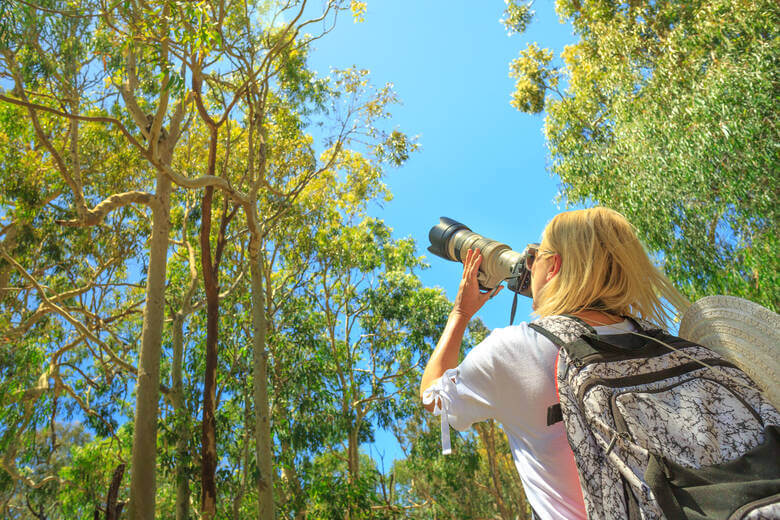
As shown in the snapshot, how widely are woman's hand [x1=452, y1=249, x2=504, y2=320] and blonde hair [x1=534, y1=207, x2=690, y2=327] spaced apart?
0.27m

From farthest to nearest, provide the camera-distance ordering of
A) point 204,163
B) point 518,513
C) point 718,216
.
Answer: point 518,513 < point 204,163 < point 718,216

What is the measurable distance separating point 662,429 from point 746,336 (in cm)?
32

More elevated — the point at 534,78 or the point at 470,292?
the point at 534,78

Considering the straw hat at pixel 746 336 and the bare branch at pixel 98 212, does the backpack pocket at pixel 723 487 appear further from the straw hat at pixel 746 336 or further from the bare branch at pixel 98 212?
the bare branch at pixel 98 212

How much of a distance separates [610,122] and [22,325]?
8490 millimetres

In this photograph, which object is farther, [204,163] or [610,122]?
[204,163]

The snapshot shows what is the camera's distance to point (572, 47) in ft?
35.6

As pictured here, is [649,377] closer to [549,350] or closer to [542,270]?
[549,350]

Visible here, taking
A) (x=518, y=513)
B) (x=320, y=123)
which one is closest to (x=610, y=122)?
(x=320, y=123)

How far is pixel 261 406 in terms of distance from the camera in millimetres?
5262

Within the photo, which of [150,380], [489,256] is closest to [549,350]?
[489,256]

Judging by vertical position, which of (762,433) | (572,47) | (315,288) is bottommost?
(762,433)

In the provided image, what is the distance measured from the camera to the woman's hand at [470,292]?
136 centimetres

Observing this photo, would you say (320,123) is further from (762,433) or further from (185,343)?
(762,433)
